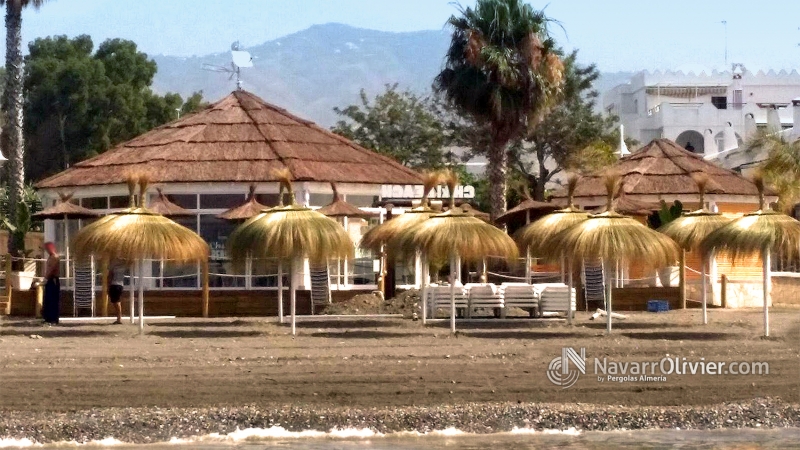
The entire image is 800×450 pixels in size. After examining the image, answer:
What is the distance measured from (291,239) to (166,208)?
581 centimetres

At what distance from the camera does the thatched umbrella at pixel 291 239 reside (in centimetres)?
2164

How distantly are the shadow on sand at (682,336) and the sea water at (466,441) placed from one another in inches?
156

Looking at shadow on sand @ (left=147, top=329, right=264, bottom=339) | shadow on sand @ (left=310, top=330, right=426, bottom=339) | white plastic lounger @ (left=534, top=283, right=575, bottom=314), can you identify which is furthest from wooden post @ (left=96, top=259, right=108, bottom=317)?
white plastic lounger @ (left=534, top=283, right=575, bottom=314)

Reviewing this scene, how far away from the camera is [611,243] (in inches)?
861

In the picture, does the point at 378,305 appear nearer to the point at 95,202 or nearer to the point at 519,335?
the point at 519,335

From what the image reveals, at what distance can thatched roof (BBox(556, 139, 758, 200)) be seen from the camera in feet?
114

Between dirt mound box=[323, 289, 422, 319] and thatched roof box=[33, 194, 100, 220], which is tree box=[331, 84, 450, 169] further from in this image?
thatched roof box=[33, 194, 100, 220]

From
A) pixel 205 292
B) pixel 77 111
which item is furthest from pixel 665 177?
pixel 77 111

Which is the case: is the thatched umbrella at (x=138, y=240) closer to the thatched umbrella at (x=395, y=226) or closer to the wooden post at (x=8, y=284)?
the thatched umbrella at (x=395, y=226)

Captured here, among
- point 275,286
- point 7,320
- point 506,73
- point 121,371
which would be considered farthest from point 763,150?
point 121,371

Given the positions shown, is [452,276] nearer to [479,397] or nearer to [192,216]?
[479,397]

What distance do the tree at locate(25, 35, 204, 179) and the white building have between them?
20.5 meters

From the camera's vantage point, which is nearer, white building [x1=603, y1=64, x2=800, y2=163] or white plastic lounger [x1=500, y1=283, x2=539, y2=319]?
white plastic lounger [x1=500, y1=283, x2=539, y2=319]

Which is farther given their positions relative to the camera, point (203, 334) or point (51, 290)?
point (51, 290)
